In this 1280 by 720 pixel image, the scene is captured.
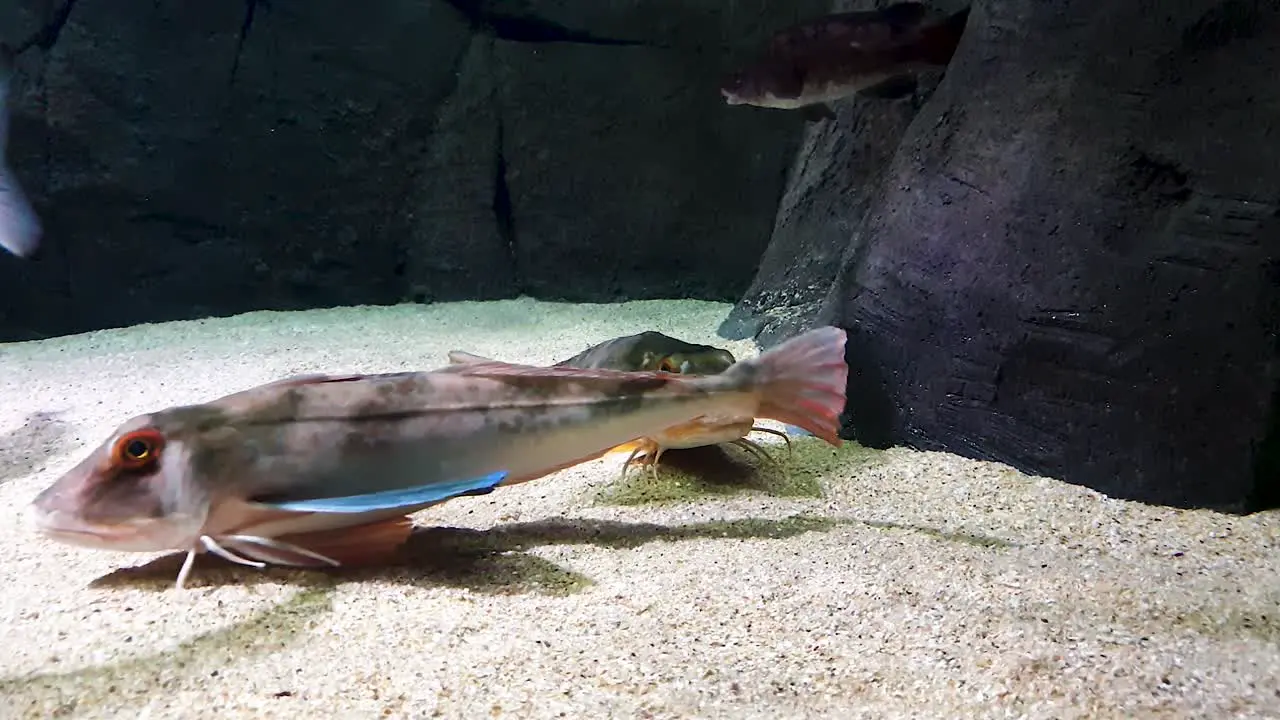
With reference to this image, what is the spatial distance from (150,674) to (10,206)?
21.3 feet

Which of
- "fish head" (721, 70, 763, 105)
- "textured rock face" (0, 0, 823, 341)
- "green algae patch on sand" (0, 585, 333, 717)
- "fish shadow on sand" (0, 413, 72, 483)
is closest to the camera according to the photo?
"green algae patch on sand" (0, 585, 333, 717)

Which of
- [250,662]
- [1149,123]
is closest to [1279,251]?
[1149,123]

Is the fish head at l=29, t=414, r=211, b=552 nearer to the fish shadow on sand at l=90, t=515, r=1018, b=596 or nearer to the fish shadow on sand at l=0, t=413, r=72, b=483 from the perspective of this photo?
→ the fish shadow on sand at l=90, t=515, r=1018, b=596

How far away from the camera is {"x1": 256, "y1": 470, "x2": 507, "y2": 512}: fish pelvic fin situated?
220 centimetres

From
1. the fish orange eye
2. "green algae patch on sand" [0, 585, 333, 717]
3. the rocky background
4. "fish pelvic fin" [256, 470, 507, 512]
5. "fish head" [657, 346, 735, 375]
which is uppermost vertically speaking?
the rocky background

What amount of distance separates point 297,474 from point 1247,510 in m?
2.98

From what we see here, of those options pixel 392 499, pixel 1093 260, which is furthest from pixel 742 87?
pixel 392 499

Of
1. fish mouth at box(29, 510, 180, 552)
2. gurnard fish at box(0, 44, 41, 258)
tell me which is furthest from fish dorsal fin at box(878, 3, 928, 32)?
A: gurnard fish at box(0, 44, 41, 258)

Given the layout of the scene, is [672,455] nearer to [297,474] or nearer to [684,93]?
[297,474]

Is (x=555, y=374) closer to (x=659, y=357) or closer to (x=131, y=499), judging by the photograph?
(x=659, y=357)

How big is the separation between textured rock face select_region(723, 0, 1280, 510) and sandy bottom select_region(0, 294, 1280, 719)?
228mm

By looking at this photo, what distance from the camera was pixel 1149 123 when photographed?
10.1 ft

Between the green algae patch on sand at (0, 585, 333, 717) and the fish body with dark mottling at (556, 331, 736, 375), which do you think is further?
the fish body with dark mottling at (556, 331, 736, 375)

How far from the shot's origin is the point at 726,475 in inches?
130
